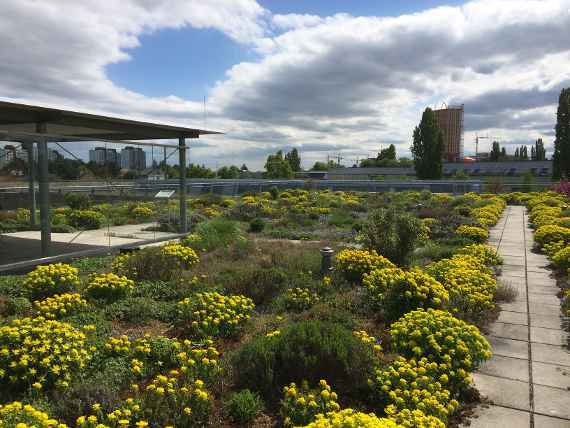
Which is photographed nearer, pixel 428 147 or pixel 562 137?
pixel 562 137

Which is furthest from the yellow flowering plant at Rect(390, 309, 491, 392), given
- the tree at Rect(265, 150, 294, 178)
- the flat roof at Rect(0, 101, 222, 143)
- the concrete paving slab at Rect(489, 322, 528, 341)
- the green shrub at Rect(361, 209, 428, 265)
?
the tree at Rect(265, 150, 294, 178)

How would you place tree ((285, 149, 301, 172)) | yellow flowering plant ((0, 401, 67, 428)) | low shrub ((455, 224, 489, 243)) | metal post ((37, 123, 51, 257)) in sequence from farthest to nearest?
tree ((285, 149, 301, 172)), low shrub ((455, 224, 489, 243)), metal post ((37, 123, 51, 257)), yellow flowering plant ((0, 401, 67, 428))

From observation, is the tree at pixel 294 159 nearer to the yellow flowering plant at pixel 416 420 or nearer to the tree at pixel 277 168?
the tree at pixel 277 168

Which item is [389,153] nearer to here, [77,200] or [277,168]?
[277,168]

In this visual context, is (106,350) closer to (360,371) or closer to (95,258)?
(360,371)

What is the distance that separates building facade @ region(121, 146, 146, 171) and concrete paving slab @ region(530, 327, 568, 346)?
838 centimetres

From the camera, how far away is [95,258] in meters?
8.31

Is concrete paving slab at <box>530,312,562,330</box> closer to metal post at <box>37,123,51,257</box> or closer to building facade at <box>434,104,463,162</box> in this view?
metal post at <box>37,123,51,257</box>

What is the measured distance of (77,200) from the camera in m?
8.81

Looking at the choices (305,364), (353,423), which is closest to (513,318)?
(305,364)

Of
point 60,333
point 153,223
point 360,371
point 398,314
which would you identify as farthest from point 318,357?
point 153,223

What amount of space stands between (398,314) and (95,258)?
6190mm

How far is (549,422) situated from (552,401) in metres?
0.35

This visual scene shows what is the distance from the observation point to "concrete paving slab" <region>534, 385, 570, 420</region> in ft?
10.4
